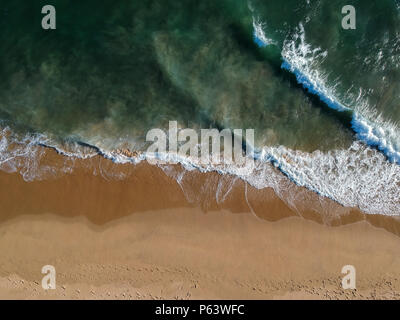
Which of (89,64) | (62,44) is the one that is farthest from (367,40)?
(62,44)

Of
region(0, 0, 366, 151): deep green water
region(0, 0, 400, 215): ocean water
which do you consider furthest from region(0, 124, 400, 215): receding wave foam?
region(0, 0, 366, 151): deep green water

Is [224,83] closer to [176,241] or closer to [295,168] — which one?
[295,168]

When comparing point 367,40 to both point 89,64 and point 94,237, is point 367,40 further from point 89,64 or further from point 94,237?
point 94,237

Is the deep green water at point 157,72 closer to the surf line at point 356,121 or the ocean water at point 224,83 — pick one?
the ocean water at point 224,83

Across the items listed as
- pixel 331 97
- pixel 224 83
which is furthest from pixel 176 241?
pixel 331 97

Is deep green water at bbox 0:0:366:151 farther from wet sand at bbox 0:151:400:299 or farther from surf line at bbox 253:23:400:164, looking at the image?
wet sand at bbox 0:151:400:299

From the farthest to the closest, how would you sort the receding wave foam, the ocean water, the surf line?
the surf line → the ocean water → the receding wave foam
